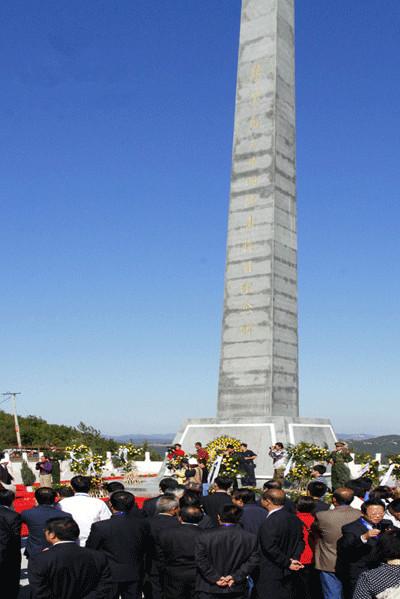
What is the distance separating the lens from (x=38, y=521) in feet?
26.5

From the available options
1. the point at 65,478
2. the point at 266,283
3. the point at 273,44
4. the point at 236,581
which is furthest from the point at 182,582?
the point at 65,478

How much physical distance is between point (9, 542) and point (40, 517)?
399 mm

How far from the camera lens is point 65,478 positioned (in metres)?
34.3

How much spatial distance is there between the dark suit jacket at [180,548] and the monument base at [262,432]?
16.7m

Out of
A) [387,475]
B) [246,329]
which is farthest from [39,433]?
[387,475]

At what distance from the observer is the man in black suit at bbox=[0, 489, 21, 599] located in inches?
310

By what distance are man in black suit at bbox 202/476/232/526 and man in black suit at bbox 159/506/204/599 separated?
160cm

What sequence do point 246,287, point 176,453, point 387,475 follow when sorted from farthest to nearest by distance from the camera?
point 246,287 < point 176,453 < point 387,475

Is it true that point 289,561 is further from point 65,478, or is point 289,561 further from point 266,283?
point 65,478

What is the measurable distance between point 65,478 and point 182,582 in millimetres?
27675

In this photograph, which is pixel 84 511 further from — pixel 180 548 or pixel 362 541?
pixel 362 541

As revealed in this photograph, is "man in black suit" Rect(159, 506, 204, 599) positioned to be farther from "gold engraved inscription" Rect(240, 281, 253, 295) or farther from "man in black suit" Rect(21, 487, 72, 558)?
"gold engraved inscription" Rect(240, 281, 253, 295)

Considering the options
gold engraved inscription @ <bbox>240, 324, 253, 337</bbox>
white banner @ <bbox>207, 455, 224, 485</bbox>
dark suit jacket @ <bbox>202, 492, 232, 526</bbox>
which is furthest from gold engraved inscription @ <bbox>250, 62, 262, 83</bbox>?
dark suit jacket @ <bbox>202, 492, 232, 526</bbox>

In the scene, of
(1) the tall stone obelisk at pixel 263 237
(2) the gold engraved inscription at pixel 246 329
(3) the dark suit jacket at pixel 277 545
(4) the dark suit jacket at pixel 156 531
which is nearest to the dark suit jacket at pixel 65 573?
(4) the dark suit jacket at pixel 156 531
